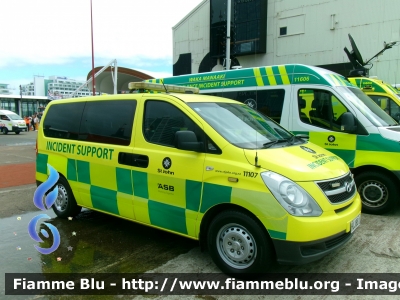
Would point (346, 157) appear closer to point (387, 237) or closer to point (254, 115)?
point (387, 237)

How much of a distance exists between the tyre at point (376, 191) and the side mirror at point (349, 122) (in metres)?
0.78

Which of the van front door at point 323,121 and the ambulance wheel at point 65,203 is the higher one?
the van front door at point 323,121

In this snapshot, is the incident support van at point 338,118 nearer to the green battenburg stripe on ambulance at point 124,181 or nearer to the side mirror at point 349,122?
the side mirror at point 349,122

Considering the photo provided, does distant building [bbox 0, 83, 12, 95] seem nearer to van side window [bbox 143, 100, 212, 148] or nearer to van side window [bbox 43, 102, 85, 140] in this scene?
van side window [bbox 43, 102, 85, 140]

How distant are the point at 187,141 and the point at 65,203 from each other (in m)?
2.75

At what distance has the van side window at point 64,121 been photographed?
496cm

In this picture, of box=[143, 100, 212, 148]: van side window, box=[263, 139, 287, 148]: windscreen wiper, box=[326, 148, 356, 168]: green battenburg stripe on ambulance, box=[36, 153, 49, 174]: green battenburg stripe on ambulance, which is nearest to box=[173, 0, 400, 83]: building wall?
box=[326, 148, 356, 168]: green battenburg stripe on ambulance

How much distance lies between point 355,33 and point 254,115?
1783cm

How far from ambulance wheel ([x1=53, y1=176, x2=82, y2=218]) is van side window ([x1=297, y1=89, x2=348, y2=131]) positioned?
420 cm

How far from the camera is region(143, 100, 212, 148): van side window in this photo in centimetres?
380

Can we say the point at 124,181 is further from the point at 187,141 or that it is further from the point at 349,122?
the point at 349,122

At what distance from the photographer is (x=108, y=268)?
11.9 ft

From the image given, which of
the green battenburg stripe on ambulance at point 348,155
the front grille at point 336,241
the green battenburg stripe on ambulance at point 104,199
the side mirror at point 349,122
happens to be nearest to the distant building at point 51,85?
the green battenburg stripe on ambulance at point 104,199

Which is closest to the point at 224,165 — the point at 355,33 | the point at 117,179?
the point at 117,179
